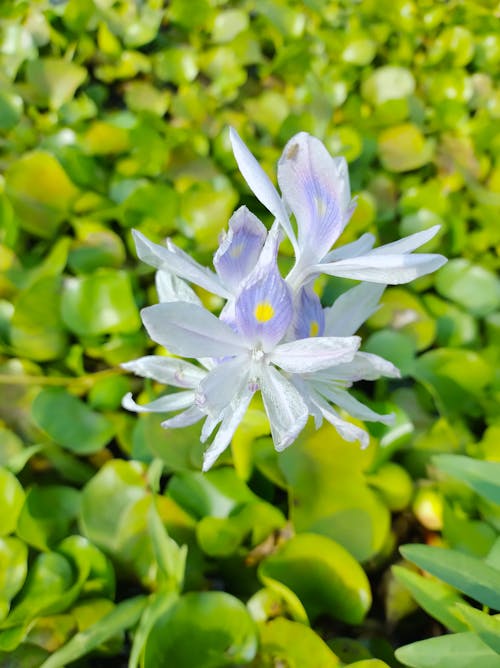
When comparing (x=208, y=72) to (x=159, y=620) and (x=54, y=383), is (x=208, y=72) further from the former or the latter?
A: (x=159, y=620)

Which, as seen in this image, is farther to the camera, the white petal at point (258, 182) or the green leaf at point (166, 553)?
the green leaf at point (166, 553)

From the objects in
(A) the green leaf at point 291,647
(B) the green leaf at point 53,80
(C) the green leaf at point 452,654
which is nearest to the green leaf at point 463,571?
(C) the green leaf at point 452,654

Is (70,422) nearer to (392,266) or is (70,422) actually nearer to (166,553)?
(166,553)

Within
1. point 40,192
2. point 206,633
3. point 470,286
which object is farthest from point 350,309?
point 40,192

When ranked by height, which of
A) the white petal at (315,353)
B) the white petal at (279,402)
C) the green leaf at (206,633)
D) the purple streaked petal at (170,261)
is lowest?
the green leaf at (206,633)

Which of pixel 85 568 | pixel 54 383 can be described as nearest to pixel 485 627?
pixel 85 568

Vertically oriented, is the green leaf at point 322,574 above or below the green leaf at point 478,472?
below

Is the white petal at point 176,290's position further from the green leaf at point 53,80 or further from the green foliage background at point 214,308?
the green leaf at point 53,80
